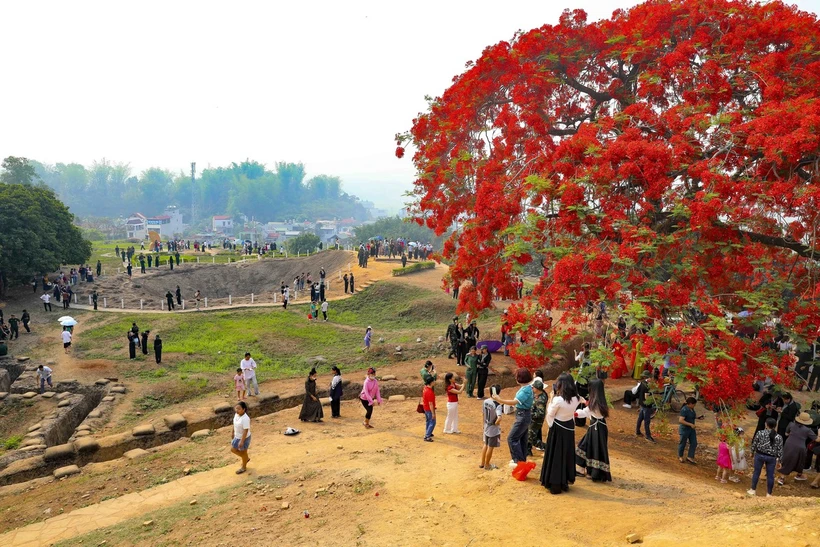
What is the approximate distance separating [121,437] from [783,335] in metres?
15.6

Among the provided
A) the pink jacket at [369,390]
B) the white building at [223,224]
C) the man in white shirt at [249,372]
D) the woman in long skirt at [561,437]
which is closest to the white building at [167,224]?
the white building at [223,224]

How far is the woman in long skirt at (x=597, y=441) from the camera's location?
24.9ft

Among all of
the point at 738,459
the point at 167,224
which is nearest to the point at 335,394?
the point at 738,459

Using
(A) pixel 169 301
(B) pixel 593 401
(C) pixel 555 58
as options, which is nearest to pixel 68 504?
(B) pixel 593 401

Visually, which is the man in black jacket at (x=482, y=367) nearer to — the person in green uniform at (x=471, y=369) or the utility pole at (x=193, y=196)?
the person in green uniform at (x=471, y=369)

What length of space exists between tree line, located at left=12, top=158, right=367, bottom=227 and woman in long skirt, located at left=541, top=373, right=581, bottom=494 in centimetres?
13043

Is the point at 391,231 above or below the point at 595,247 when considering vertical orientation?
above

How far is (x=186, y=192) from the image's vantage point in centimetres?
14288

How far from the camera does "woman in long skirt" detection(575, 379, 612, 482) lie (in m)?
7.60

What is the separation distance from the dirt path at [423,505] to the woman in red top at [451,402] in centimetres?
21

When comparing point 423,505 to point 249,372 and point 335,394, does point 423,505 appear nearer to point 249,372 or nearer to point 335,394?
point 335,394

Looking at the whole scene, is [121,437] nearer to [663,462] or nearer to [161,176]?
[663,462]

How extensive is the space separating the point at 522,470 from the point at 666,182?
7226mm

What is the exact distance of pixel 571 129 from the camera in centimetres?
1733
